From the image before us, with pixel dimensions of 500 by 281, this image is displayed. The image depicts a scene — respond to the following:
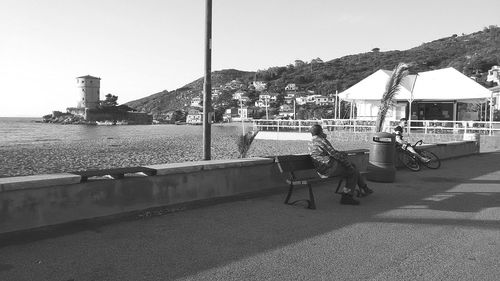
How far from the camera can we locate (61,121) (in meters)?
159

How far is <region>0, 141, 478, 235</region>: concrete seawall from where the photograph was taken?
4.99m

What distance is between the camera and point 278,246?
4895 millimetres

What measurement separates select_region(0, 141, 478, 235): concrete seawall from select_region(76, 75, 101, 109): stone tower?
157815 mm

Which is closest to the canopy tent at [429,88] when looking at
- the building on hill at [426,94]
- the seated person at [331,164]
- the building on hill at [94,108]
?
the building on hill at [426,94]

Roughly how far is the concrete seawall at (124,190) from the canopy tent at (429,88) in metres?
25.7

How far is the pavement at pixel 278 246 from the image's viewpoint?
4066 mm

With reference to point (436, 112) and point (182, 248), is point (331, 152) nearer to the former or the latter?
point (182, 248)

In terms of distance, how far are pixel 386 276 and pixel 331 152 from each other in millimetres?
3377

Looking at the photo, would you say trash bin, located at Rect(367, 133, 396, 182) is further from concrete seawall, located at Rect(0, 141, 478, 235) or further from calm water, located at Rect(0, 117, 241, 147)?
calm water, located at Rect(0, 117, 241, 147)

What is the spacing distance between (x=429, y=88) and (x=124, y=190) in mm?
31938

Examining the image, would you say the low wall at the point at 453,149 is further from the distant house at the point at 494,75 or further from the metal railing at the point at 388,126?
the distant house at the point at 494,75

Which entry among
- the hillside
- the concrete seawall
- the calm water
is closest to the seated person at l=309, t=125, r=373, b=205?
the concrete seawall

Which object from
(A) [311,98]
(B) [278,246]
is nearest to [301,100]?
(A) [311,98]

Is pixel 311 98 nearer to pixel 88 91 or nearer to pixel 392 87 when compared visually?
pixel 88 91
